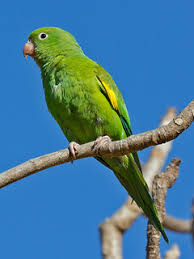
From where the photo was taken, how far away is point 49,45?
256 inches

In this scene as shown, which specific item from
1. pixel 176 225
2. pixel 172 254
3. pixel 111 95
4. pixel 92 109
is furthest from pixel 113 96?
pixel 176 225

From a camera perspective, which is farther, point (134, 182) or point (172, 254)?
point (134, 182)

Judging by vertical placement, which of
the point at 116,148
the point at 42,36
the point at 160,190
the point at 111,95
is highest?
the point at 42,36

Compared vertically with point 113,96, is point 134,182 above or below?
below

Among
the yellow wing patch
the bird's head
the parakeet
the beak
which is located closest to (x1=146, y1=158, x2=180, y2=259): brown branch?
the parakeet

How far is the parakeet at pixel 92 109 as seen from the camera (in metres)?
5.39

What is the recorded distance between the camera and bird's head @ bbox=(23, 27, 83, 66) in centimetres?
629

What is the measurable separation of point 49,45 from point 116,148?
10.3 feet

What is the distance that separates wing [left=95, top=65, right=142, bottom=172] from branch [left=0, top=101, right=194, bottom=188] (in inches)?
57.3

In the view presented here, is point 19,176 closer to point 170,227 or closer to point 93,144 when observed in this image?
point 93,144

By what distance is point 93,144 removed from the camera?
167 inches

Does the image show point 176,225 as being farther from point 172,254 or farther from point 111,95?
point 111,95

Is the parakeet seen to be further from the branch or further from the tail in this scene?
the branch

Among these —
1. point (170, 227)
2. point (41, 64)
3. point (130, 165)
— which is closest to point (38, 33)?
point (41, 64)
